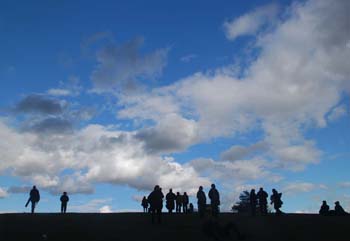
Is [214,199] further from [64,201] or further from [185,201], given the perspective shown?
[64,201]

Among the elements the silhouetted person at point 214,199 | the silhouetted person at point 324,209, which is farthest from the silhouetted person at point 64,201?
the silhouetted person at point 324,209

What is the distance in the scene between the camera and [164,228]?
93.6 ft

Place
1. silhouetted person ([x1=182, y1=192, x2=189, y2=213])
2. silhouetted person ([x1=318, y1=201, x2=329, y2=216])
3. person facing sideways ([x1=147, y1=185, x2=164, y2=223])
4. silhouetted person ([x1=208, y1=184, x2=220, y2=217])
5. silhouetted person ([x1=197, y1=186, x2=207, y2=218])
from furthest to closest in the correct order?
silhouetted person ([x1=182, y1=192, x2=189, y2=213]) → silhouetted person ([x1=318, y1=201, x2=329, y2=216]) → silhouetted person ([x1=197, y1=186, x2=207, y2=218]) → silhouetted person ([x1=208, y1=184, x2=220, y2=217]) → person facing sideways ([x1=147, y1=185, x2=164, y2=223])

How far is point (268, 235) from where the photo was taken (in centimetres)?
2672

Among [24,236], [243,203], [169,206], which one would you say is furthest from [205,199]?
[243,203]

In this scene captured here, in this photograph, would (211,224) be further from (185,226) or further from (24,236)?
(24,236)

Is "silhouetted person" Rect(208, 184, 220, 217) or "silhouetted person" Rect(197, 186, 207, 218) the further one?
"silhouetted person" Rect(197, 186, 207, 218)

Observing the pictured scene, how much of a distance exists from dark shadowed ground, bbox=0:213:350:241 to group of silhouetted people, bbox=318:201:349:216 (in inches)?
129

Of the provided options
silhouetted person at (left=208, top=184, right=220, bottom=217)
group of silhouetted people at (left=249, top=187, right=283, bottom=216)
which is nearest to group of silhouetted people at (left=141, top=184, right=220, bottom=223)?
silhouetted person at (left=208, top=184, right=220, bottom=217)

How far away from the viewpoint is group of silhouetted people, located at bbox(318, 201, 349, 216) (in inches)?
1449

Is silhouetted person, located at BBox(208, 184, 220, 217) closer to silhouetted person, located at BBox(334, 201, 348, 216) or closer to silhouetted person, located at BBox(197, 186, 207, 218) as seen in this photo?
silhouetted person, located at BBox(197, 186, 207, 218)

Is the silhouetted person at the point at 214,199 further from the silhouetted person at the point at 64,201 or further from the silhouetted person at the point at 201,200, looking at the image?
the silhouetted person at the point at 64,201

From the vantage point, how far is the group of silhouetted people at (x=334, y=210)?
121ft

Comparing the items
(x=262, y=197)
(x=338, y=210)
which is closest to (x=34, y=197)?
(x=262, y=197)
